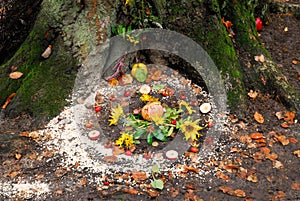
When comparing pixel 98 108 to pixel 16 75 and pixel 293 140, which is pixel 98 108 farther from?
pixel 293 140

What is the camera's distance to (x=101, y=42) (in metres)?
4.12

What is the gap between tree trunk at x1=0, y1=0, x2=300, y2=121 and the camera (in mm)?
4066

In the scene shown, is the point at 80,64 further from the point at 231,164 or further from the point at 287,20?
the point at 287,20

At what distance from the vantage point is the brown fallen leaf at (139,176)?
3422mm

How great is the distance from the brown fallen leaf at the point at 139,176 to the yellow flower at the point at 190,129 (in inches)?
21.0

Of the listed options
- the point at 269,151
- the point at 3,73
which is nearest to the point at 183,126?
the point at 269,151

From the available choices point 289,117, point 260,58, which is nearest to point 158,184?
point 289,117

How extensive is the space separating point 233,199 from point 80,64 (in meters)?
1.99

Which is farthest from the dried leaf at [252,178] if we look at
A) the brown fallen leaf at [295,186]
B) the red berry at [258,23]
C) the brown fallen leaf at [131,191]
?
the red berry at [258,23]

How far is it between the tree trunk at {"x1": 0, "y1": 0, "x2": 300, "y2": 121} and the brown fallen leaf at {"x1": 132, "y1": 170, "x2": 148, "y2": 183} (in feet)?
3.79

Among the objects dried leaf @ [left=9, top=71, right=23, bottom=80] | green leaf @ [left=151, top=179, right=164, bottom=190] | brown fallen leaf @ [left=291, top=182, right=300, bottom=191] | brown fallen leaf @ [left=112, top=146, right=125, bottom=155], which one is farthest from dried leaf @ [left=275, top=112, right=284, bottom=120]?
dried leaf @ [left=9, top=71, right=23, bottom=80]

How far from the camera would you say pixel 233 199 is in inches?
129

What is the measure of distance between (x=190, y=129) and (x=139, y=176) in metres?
0.66

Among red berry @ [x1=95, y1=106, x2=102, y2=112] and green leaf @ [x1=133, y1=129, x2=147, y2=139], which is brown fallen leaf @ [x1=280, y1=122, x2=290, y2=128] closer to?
green leaf @ [x1=133, y1=129, x2=147, y2=139]
